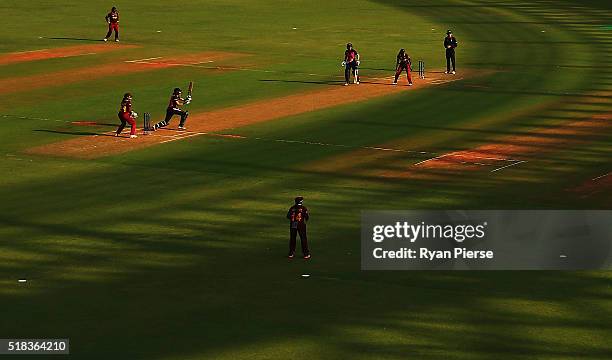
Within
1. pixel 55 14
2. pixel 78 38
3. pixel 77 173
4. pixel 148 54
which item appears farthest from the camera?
pixel 55 14

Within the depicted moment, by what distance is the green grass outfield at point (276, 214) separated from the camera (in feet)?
104

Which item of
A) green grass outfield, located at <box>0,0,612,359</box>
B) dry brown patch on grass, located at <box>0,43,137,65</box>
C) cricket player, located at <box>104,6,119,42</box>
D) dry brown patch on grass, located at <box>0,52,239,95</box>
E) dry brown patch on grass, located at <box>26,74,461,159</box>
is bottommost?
green grass outfield, located at <box>0,0,612,359</box>

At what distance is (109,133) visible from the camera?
58781 millimetres

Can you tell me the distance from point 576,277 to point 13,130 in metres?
29.8

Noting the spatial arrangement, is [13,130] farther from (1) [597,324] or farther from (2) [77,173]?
(1) [597,324]

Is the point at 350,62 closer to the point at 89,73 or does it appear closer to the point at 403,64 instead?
the point at 403,64

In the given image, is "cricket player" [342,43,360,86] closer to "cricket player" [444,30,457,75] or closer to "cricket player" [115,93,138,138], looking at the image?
"cricket player" [444,30,457,75]

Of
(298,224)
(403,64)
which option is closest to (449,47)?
(403,64)

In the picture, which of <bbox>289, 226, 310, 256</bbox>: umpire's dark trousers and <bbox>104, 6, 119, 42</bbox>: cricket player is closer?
<bbox>289, 226, 310, 256</bbox>: umpire's dark trousers

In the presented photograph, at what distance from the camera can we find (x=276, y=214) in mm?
43812

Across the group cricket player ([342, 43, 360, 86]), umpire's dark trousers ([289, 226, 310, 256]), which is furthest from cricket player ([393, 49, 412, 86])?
umpire's dark trousers ([289, 226, 310, 256])

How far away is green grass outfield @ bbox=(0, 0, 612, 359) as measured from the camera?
31.7m

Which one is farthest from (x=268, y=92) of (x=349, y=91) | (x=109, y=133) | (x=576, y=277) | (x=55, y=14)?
(x=55, y=14)

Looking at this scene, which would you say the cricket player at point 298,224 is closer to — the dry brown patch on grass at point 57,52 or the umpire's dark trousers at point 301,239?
the umpire's dark trousers at point 301,239
